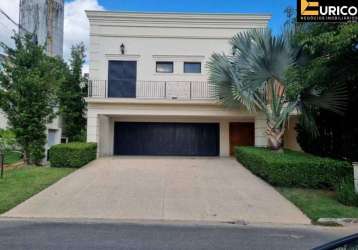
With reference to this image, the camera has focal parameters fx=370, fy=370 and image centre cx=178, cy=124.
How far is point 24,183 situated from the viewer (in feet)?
36.9

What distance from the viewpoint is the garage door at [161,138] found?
19578 mm

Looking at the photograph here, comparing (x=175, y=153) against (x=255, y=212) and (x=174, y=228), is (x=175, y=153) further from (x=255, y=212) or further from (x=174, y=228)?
(x=174, y=228)

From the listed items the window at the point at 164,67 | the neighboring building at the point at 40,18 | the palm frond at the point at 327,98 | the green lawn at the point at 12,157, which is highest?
the neighboring building at the point at 40,18

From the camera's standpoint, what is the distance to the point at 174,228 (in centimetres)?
727

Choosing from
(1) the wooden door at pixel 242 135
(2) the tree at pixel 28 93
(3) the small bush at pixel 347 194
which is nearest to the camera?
(3) the small bush at pixel 347 194

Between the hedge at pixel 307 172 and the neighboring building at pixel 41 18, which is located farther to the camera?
the neighboring building at pixel 41 18

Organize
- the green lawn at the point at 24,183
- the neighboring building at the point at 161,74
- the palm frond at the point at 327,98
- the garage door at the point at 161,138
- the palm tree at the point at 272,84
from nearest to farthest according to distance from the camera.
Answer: the green lawn at the point at 24,183
the palm frond at the point at 327,98
the palm tree at the point at 272,84
the neighboring building at the point at 161,74
the garage door at the point at 161,138

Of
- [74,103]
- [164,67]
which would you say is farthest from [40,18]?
[164,67]

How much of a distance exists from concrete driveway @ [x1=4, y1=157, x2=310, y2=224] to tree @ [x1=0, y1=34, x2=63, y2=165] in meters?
2.91

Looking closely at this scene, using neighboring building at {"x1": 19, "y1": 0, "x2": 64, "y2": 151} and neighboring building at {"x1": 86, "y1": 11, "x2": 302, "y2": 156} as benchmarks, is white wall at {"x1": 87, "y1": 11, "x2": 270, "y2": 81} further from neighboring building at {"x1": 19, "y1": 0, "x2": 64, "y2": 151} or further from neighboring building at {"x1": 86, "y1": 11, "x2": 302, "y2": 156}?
neighboring building at {"x1": 19, "y1": 0, "x2": 64, "y2": 151}

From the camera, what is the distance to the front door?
18.4 meters

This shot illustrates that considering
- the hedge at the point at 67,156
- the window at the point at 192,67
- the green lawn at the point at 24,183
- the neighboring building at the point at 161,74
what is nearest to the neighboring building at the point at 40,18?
the neighboring building at the point at 161,74

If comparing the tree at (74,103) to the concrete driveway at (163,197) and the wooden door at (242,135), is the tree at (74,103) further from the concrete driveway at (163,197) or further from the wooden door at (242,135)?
the wooden door at (242,135)

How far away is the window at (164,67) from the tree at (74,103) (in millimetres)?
4861
